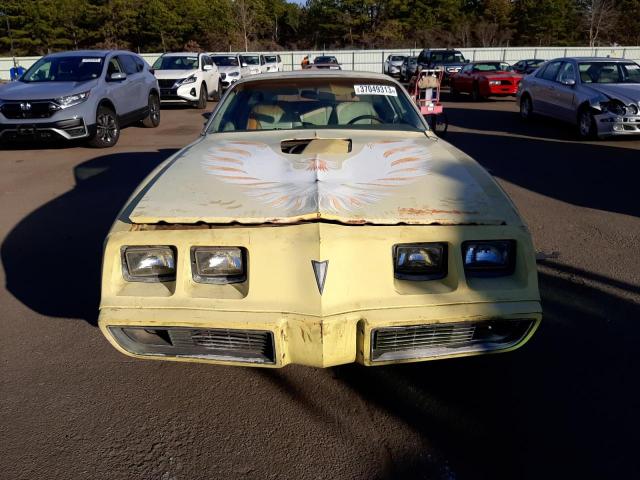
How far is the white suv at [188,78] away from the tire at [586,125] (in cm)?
1079

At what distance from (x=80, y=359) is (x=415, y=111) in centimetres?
283

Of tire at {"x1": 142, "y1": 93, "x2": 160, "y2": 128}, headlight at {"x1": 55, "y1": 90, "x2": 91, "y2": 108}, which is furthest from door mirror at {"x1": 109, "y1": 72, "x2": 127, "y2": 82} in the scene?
tire at {"x1": 142, "y1": 93, "x2": 160, "y2": 128}

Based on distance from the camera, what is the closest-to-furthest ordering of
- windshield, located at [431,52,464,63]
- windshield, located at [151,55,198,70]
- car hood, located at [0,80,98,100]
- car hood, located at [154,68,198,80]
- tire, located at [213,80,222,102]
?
1. car hood, located at [0,80,98,100]
2. car hood, located at [154,68,198,80]
3. windshield, located at [151,55,198,70]
4. tire, located at [213,80,222,102]
5. windshield, located at [431,52,464,63]

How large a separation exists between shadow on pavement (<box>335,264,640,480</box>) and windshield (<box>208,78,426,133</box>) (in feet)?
6.28

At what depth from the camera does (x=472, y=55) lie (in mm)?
36812

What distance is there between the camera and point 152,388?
9.30ft

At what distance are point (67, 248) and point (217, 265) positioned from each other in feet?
10.1

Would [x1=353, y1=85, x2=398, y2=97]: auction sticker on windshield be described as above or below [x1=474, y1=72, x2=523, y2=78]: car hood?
above

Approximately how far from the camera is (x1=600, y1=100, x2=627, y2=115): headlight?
9555mm

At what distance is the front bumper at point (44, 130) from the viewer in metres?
9.15

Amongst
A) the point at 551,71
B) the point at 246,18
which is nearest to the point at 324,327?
the point at 551,71

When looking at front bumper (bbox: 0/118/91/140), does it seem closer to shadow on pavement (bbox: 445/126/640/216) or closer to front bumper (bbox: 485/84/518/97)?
shadow on pavement (bbox: 445/126/640/216)

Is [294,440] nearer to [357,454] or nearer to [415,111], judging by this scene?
[357,454]

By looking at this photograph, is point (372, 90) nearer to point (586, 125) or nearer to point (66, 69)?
point (586, 125)
